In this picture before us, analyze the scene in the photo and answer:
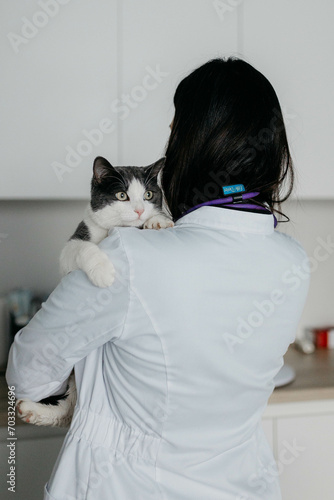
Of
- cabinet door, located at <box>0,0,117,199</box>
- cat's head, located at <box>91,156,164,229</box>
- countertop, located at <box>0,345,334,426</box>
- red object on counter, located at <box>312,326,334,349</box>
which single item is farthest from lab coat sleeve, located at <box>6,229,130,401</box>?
red object on counter, located at <box>312,326,334,349</box>

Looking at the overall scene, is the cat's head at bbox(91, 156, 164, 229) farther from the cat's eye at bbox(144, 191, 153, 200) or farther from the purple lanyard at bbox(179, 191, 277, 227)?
the purple lanyard at bbox(179, 191, 277, 227)

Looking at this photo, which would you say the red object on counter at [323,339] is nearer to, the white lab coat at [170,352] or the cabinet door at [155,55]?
the cabinet door at [155,55]

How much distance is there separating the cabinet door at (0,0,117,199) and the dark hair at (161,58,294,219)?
0.79 meters

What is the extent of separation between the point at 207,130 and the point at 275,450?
46.5 inches

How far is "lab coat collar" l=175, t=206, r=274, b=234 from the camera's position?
2.59 ft

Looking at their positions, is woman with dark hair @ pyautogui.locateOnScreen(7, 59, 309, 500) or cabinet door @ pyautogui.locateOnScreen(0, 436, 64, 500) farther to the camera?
cabinet door @ pyautogui.locateOnScreen(0, 436, 64, 500)

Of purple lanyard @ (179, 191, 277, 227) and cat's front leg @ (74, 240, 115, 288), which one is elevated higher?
purple lanyard @ (179, 191, 277, 227)

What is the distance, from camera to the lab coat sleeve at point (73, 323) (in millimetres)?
724

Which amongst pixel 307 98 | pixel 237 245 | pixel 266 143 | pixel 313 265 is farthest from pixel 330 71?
pixel 237 245

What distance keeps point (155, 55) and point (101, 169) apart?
77 cm

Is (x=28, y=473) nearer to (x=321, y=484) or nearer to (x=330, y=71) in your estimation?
(x=321, y=484)

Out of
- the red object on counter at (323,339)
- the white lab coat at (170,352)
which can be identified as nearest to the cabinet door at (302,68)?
the red object on counter at (323,339)

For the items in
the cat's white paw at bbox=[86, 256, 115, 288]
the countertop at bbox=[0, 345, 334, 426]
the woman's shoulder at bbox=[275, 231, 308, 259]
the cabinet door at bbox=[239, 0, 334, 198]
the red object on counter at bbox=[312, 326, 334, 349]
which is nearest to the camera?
the cat's white paw at bbox=[86, 256, 115, 288]

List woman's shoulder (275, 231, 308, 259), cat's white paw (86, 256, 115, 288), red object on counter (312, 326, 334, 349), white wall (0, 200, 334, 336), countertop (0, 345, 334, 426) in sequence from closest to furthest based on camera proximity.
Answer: cat's white paw (86, 256, 115, 288), woman's shoulder (275, 231, 308, 259), countertop (0, 345, 334, 426), white wall (0, 200, 334, 336), red object on counter (312, 326, 334, 349)
